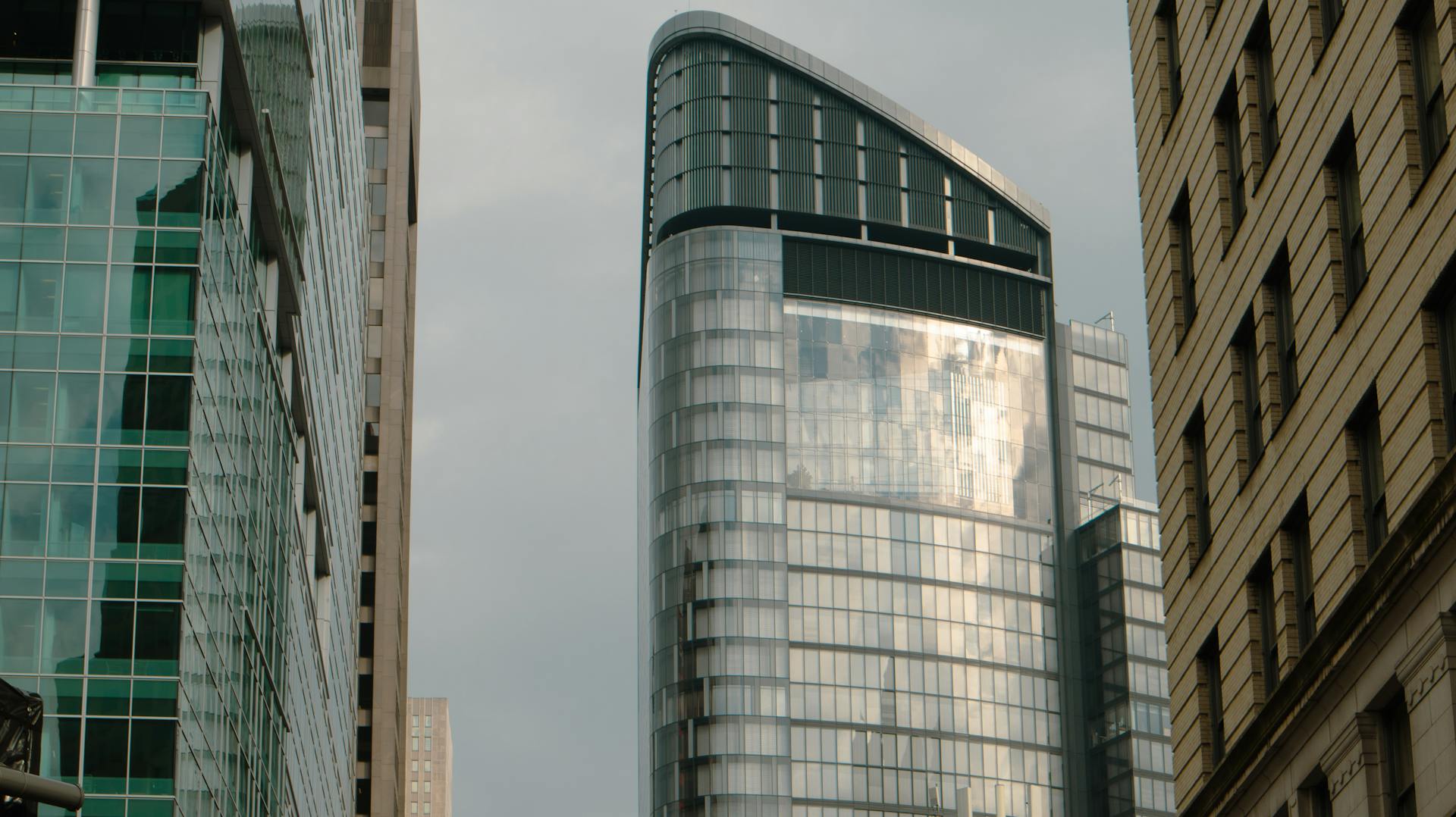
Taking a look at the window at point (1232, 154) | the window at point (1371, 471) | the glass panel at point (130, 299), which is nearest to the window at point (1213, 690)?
the window at point (1232, 154)

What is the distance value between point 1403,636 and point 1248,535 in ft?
26.7

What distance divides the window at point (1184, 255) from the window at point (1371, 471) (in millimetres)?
10578

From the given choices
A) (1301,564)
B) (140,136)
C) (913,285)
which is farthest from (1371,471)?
(913,285)

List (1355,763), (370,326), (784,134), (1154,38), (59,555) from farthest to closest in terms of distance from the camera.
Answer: (784,134) → (370,326) → (59,555) → (1154,38) → (1355,763)

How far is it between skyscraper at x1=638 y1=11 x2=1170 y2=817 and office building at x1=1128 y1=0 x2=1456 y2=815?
11996 cm

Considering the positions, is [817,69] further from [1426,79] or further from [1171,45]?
[1426,79]

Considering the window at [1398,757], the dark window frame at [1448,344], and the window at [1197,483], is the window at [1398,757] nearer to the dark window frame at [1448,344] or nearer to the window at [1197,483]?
the dark window frame at [1448,344]

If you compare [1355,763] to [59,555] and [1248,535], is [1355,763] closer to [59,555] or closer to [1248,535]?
[1248,535]

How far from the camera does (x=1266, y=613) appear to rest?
35719 mm

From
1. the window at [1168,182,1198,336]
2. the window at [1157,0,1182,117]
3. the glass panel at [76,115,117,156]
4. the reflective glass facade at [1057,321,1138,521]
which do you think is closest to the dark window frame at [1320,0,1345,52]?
the window at [1168,182,1198,336]

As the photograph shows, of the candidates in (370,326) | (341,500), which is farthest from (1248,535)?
(370,326)

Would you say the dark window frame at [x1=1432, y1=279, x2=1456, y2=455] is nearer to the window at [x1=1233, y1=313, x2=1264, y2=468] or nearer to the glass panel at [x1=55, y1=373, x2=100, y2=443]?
the window at [x1=1233, y1=313, x2=1264, y2=468]

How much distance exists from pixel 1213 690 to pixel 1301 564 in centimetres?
577

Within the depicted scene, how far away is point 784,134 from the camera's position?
176 metres
